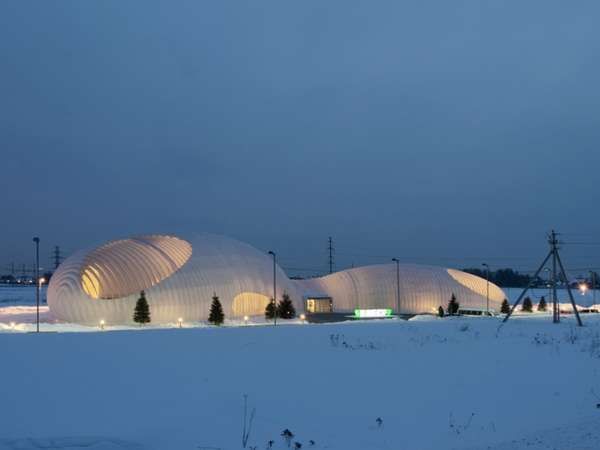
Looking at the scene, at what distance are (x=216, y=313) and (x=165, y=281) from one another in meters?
4.24

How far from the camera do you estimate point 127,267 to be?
4450 cm

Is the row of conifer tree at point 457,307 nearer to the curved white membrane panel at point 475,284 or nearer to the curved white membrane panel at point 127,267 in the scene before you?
the curved white membrane panel at point 475,284

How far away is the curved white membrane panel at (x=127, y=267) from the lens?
145 feet

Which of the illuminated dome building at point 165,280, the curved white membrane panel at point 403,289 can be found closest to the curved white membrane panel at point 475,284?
the curved white membrane panel at point 403,289

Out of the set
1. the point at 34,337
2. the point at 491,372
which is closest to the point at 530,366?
the point at 491,372

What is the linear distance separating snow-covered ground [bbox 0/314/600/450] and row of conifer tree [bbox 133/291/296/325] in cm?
2252

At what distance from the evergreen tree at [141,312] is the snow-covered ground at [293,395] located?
73.7 feet

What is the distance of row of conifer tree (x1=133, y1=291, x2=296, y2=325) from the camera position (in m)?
38.9

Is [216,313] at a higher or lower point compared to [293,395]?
higher

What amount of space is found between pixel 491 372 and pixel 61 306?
111 feet

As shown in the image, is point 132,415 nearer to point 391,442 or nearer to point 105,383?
point 105,383

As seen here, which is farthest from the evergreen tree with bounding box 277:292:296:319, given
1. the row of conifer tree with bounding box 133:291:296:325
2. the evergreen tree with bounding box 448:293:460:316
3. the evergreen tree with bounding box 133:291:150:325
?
the evergreen tree with bounding box 448:293:460:316

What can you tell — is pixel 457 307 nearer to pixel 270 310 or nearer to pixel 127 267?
pixel 270 310

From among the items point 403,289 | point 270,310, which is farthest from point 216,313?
point 403,289
